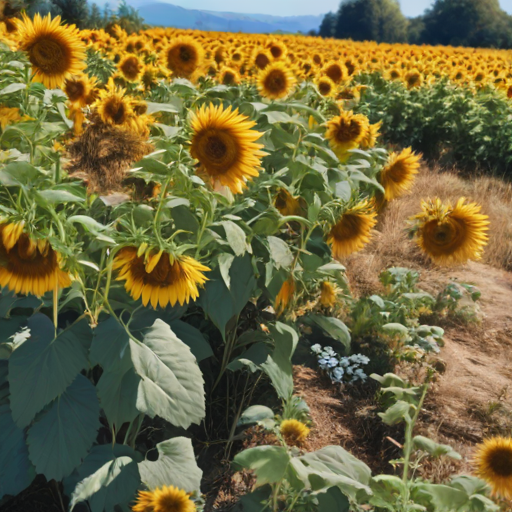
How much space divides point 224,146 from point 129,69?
4.14 meters

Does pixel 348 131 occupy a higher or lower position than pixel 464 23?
lower

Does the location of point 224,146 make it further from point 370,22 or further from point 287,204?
point 370,22

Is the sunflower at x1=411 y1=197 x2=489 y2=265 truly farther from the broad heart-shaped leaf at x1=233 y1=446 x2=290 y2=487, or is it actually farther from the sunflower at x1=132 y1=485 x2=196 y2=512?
the sunflower at x1=132 y1=485 x2=196 y2=512

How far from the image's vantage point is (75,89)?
4.18 meters

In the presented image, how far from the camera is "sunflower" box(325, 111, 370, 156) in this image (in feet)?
10.3

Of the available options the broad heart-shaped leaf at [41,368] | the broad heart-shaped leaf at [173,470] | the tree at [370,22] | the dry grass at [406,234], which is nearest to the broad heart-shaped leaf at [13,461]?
the broad heart-shaped leaf at [41,368]

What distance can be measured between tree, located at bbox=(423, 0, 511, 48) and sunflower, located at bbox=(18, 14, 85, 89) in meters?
49.9

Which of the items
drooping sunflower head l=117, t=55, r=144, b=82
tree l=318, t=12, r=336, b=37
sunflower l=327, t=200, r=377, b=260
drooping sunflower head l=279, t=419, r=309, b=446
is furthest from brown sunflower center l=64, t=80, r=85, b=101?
tree l=318, t=12, r=336, b=37

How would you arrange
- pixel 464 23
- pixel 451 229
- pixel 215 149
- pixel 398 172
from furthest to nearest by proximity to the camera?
pixel 464 23 → pixel 398 172 → pixel 451 229 → pixel 215 149

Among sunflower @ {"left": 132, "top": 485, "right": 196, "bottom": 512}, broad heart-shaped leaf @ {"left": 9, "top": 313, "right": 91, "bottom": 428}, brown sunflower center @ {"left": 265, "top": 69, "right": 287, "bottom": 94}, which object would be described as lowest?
sunflower @ {"left": 132, "top": 485, "right": 196, "bottom": 512}

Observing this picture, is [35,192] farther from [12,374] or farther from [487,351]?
[487,351]

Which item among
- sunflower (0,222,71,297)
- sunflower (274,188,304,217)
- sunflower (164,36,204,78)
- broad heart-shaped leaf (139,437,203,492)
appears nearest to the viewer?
sunflower (0,222,71,297)

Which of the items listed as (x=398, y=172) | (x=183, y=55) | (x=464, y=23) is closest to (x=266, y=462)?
(x=398, y=172)

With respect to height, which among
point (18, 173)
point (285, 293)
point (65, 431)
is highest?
point (18, 173)
